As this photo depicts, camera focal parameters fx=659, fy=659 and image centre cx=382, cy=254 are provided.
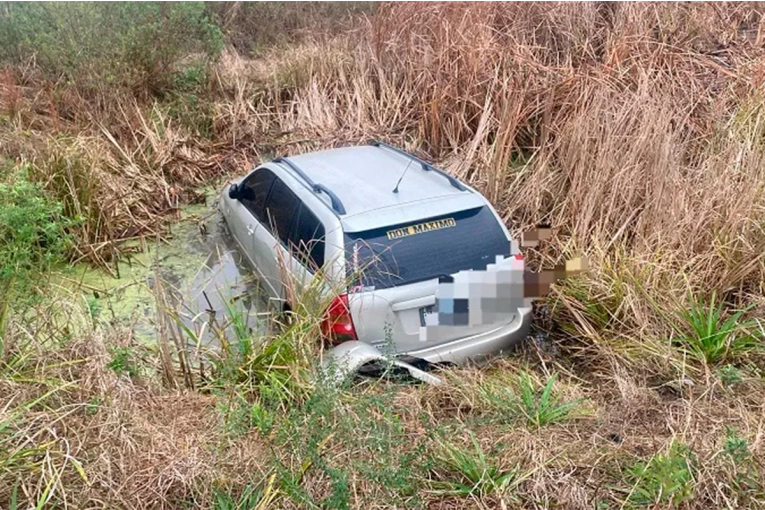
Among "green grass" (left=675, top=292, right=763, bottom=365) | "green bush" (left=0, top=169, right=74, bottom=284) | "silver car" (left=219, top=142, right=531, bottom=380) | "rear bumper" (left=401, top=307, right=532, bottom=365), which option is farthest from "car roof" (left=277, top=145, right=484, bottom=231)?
"green bush" (left=0, top=169, right=74, bottom=284)

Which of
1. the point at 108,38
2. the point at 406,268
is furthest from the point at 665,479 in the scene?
the point at 108,38

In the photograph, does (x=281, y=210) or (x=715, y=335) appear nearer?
(x=715, y=335)

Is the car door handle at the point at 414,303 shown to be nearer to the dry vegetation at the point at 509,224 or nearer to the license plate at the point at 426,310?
the license plate at the point at 426,310

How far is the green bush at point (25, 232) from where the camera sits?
5016 millimetres

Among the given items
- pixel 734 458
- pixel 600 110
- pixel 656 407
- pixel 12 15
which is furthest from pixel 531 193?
pixel 12 15

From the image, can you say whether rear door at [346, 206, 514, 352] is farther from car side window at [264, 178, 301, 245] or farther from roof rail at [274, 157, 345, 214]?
car side window at [264, 178, 301, 245]

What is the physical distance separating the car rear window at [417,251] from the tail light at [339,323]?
0.52ft

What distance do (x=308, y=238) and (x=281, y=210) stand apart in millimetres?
678

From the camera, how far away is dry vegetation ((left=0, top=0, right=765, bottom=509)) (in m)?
3.18

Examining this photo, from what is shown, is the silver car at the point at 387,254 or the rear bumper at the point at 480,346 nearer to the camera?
the silver car at the point at 387,254

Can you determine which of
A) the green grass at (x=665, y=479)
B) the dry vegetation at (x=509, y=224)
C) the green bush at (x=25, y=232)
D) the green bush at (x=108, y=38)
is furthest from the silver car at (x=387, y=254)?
the green bush at (x=108, y=38)

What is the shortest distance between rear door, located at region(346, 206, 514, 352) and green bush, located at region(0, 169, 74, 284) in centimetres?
241

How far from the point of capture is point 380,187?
4945 millimetres

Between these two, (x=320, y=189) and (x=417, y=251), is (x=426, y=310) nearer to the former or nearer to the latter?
(x=417, y=251)
